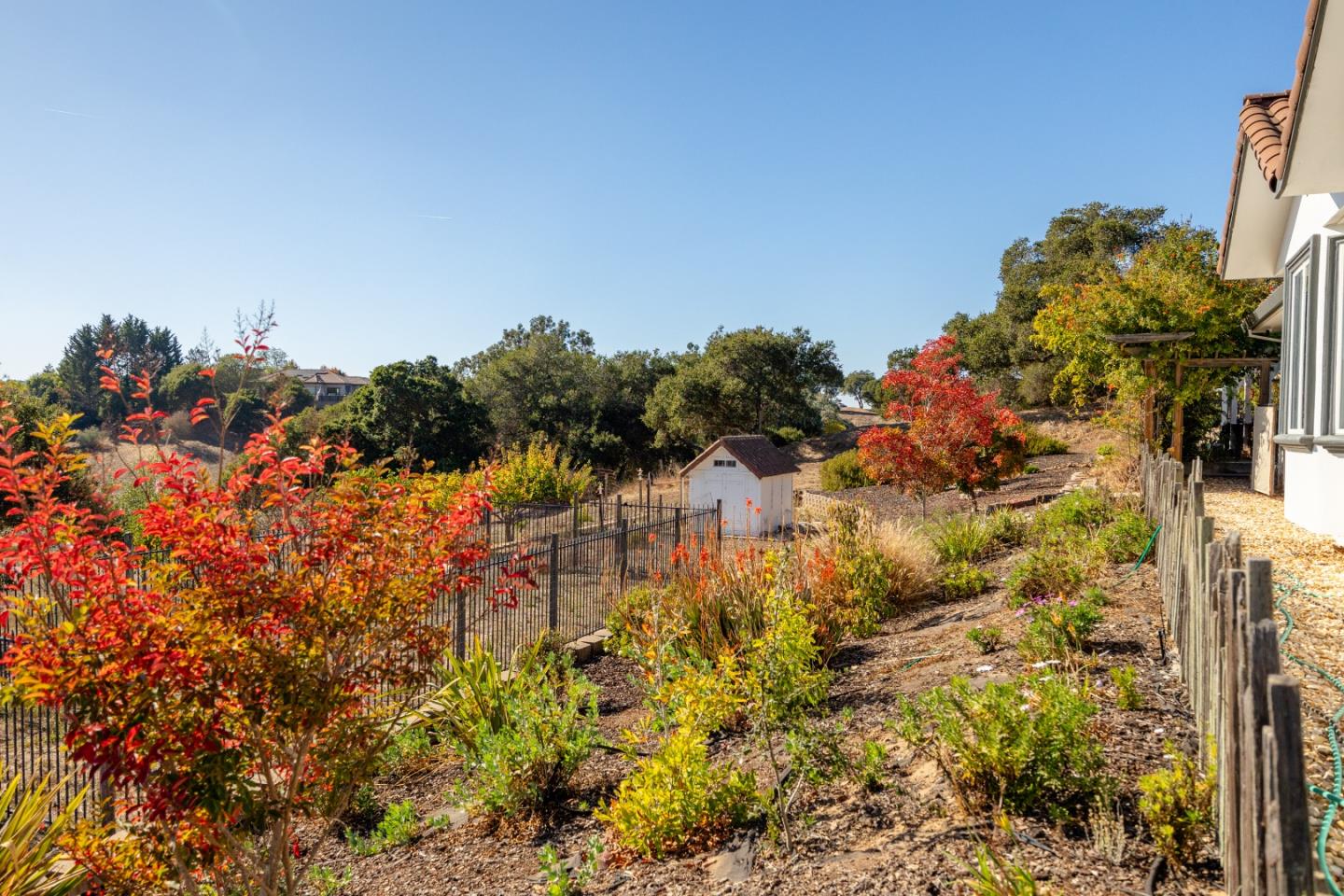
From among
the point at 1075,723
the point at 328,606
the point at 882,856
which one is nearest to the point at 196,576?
the point at 328,606

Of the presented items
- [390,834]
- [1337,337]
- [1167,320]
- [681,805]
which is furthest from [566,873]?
[1167,320]

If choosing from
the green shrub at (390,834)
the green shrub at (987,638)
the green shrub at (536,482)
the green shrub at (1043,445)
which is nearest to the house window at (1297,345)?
the green shrub at (987,638)

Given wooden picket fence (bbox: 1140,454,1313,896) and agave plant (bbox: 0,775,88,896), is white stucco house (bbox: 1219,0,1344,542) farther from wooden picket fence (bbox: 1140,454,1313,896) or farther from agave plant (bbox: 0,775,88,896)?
agave plant (bbox: 0,775,88,896)

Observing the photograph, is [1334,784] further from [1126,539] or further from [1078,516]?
[1078,516]

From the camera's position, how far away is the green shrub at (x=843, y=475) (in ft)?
88.6

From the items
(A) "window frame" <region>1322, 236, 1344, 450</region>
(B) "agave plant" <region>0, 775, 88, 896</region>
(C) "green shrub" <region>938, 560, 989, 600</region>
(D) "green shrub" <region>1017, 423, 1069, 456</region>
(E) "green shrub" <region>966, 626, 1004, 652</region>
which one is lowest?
(B) "agave plant" <region>0, 775, 88, 896</region>

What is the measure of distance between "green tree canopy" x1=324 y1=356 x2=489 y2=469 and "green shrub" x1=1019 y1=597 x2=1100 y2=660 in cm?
3156

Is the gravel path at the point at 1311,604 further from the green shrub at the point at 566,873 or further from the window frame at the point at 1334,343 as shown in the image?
the green shrub at the point at 566,873

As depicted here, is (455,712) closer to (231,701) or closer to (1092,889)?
(231,701)

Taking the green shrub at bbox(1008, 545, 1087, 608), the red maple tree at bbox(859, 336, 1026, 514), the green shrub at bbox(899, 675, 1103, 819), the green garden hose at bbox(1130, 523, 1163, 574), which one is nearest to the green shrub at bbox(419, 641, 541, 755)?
the green shrub at bbox(899, 675, 1103, 819)

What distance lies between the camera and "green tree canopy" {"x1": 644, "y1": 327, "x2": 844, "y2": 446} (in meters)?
38.0

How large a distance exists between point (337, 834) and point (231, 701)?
2.45 meters

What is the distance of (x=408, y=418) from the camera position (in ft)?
115

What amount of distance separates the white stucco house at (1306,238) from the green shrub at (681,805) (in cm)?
A: 561
